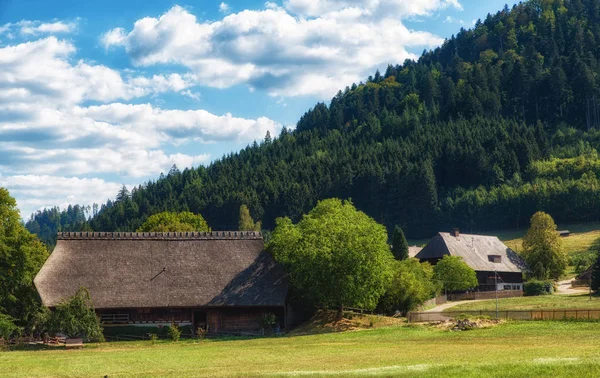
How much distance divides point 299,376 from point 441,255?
6288 cm

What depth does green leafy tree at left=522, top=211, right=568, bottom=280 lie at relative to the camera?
94.0 meters

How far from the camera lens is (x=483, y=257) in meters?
95.8

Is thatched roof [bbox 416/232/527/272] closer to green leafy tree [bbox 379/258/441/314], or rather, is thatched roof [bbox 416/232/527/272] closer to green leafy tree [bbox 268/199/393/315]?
green leafy tree [bbox 379/258/441/314]

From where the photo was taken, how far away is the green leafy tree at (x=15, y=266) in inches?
2237

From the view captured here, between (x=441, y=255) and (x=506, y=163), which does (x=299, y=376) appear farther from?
(x=506, y=163)

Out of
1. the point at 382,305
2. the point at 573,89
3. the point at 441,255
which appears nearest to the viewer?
the point at 382,305

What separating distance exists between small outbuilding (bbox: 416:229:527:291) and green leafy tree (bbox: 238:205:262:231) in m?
50.7

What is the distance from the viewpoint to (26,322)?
58.2 m

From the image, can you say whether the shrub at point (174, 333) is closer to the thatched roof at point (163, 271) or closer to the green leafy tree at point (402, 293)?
the thatched roof at point (163, 271)

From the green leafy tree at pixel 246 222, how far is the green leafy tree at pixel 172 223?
135 ft

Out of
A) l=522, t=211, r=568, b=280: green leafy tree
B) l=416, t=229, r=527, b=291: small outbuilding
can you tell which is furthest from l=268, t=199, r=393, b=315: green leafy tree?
l=522, t=211, r=568, b=280: green leafy tree

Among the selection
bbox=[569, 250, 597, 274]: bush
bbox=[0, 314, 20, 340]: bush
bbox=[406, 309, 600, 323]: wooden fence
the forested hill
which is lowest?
bbox=[406, 309, 600, 323]: wooden fence

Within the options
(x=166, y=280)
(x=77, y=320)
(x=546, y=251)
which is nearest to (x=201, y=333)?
(x=166, y=280)

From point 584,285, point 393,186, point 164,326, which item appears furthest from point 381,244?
point 393,186
